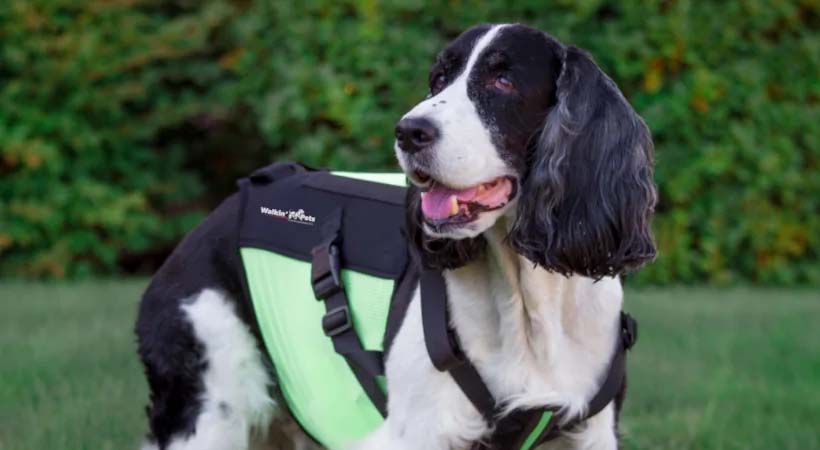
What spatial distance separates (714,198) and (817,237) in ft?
2.75

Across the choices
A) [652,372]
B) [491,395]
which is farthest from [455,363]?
[652,372]

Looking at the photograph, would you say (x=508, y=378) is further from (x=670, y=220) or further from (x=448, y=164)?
(x=670, y=220)

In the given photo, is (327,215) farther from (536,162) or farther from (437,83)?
(536,162)

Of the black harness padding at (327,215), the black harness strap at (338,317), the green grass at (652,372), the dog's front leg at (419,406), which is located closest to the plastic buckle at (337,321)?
the black harness strap at (338,317)

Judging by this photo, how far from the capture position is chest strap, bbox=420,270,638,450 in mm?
3184

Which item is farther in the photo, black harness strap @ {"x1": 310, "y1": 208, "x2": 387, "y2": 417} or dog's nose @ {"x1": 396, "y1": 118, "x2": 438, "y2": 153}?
black harness strap @ {"x1": 310, "y1": 208, "x2": 387, "y2": 417}

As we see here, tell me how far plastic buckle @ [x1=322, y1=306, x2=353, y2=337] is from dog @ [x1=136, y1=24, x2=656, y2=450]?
0.25m

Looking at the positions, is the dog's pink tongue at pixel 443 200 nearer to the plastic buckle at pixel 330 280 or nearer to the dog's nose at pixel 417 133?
the dog's nose at pixel 417 133

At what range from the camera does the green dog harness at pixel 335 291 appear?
11.5ft

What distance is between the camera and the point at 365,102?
8.59m

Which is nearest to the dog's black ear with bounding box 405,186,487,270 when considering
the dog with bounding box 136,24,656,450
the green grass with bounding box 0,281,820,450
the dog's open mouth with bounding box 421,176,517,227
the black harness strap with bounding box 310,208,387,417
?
the dog with bounding box 136,24,656,450

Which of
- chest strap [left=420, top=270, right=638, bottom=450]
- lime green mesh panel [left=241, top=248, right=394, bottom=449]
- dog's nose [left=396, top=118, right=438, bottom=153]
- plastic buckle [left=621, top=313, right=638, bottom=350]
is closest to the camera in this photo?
dog's nose [left=396, top=118, right=438, bottom=153]

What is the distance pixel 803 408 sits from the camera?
5.25 meters

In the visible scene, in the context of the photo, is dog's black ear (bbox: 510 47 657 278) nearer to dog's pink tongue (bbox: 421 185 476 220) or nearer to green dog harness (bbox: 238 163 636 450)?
dog's pink tongue (bbox: 421 185 476 220)
